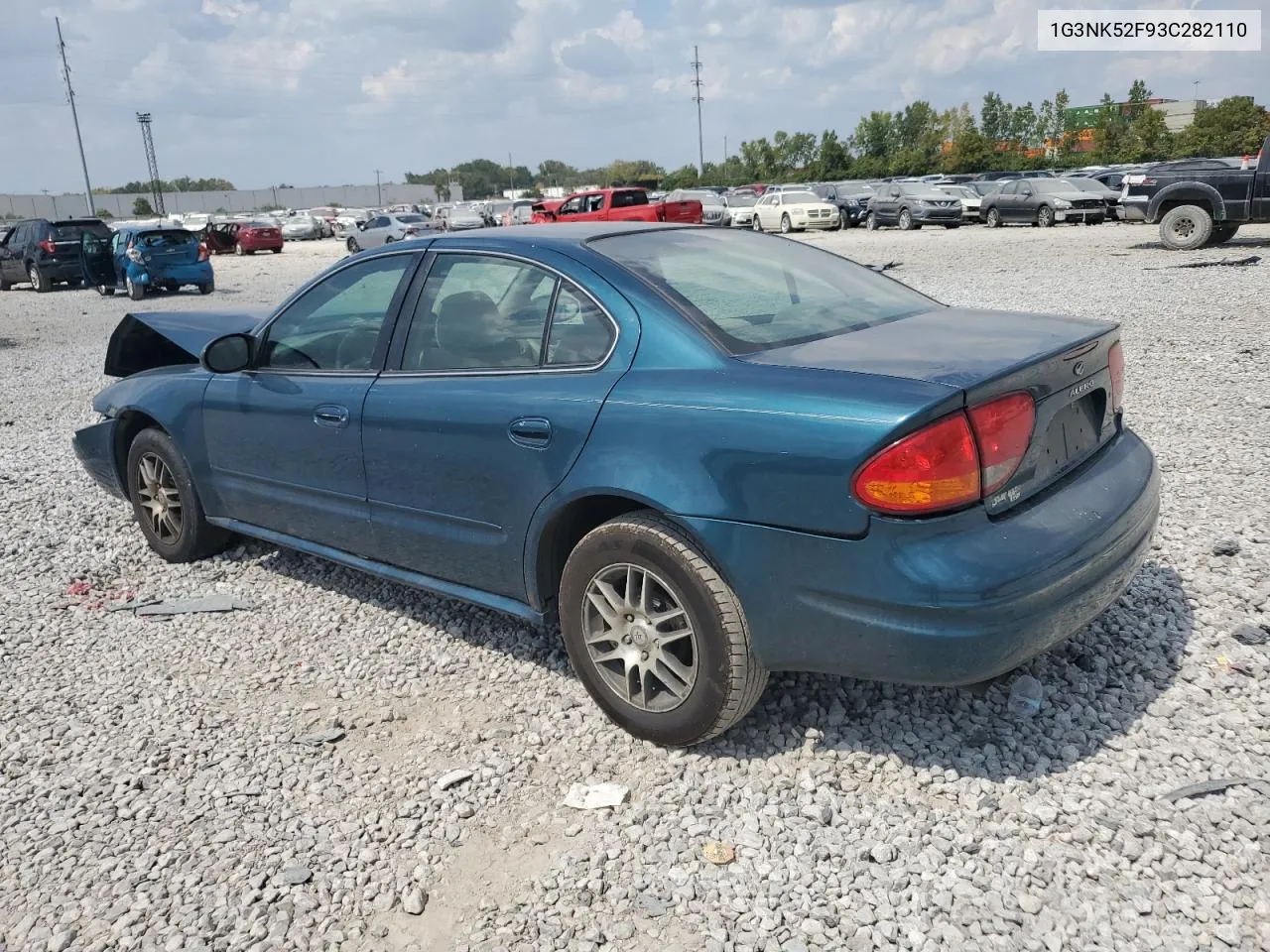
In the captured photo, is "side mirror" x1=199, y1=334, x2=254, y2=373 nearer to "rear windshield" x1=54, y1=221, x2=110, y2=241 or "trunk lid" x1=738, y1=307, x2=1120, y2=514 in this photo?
"trunk lid" x1=738, y1=307, x2=1120, y2=514

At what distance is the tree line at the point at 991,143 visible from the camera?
4522 cm

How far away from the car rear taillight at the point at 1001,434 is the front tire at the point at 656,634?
2.59 feet

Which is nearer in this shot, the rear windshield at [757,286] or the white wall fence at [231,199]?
the rear windshield at [757,286]

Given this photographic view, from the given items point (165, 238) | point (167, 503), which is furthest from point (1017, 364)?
point (165, 238)

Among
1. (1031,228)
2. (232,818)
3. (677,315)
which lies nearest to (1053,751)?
(677,315)

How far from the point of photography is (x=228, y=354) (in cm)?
428

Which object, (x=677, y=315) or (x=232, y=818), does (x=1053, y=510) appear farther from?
(x=232, y=818)

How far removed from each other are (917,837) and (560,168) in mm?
135493

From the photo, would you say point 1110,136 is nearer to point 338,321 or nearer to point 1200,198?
point 1200,198

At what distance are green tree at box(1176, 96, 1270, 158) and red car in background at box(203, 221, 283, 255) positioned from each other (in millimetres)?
38893

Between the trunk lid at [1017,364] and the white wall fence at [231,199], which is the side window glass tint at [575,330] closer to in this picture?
the trunk lid at [1017,364]

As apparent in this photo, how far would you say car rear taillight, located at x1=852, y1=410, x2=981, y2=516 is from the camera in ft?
8.21

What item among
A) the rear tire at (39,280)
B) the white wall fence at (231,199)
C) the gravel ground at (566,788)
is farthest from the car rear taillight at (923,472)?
the white wall fence at (231,199)

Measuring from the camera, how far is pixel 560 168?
131 metres
